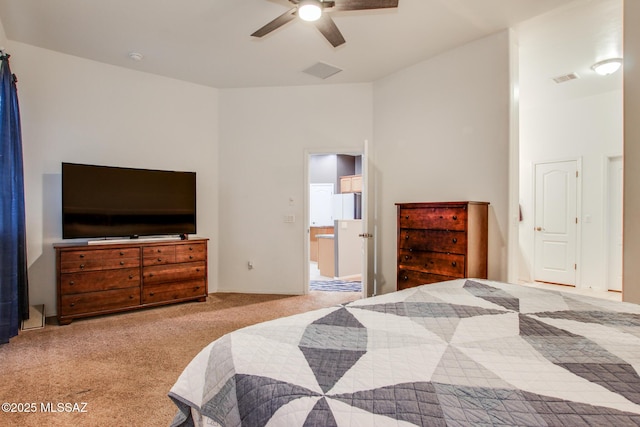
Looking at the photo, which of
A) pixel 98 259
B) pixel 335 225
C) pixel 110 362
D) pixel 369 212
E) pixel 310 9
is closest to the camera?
pixel 310 9

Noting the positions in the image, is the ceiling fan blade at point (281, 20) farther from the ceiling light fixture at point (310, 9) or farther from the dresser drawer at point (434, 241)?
the dresser drawer at point (434, 241)

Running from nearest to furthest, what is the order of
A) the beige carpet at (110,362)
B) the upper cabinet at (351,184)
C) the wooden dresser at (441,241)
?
the beige carpet at (110,362) → the wooden dresser at (441,241) → the upper cabinet at (351,184)

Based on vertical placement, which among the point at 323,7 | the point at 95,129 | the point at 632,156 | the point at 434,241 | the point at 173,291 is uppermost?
the point at 323,7

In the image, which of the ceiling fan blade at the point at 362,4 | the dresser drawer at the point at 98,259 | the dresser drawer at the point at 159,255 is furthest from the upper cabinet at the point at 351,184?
the ceiling fan blade at the point at 362,4

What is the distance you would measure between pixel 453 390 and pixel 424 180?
3.43 metres

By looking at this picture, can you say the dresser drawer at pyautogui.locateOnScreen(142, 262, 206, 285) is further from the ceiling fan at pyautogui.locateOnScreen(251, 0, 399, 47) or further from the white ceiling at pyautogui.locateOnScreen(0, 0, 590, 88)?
the ceiling fan at pyautogui.locateOnScreen(251, 0, 399, 47)

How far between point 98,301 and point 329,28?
138 inches

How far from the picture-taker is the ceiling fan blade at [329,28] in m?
2.56

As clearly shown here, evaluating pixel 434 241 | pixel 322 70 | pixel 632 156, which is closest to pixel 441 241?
pixel 434 241

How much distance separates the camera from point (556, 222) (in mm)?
5168

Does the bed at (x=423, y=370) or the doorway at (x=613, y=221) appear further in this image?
the doorway at (x=613, y=221)

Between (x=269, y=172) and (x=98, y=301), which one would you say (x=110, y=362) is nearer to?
(x=98, y=301)

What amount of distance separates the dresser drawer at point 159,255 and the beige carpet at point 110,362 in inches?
22.5

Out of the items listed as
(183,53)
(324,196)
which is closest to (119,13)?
(183,53)
